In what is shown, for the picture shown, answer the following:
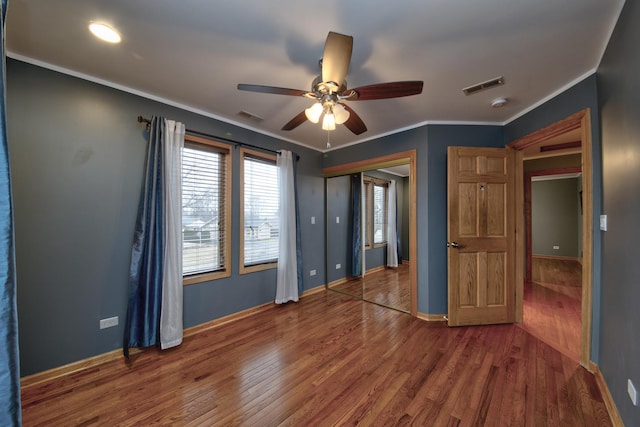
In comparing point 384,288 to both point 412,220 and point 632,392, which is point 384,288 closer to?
point 412,220

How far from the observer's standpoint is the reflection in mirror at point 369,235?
4289 millimetres

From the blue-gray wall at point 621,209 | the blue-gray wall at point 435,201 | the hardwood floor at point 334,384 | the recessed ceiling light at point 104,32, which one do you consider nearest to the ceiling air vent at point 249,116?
the recessed ceiling light at point 104,32

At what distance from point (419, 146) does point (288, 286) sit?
2.60m

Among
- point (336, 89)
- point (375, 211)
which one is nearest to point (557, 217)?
point (375, 211)

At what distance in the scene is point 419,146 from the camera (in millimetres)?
3043

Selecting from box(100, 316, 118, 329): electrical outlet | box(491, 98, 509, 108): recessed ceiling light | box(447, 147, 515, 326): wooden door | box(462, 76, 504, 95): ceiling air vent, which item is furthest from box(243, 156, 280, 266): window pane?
box(491, 98, 509, 108): recessed ceiling light

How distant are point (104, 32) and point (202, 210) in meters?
1.68

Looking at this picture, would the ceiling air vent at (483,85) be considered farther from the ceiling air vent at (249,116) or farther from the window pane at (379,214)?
the window pane at (379,214)

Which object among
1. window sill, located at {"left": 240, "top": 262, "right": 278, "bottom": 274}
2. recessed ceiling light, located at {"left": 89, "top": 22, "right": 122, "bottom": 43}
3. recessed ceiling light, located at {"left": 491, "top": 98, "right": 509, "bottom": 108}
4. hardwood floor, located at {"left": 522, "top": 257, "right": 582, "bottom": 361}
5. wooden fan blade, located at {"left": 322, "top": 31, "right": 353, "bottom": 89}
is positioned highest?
recessed ceiling light, located at {"left": 89, "top": 22, "right": 122, "bottom": 43}

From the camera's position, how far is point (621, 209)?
4.84 ft

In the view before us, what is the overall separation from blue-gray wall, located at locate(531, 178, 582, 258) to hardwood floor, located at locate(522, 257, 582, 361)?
1382mm

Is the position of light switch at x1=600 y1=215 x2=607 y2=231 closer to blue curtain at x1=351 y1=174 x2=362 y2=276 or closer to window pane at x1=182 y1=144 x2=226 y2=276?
blue curtain at x1=351 y1=174 x2=362 y2=276

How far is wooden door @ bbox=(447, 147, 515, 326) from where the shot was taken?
9.18ft

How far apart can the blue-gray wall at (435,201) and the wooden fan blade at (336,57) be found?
1.88m
